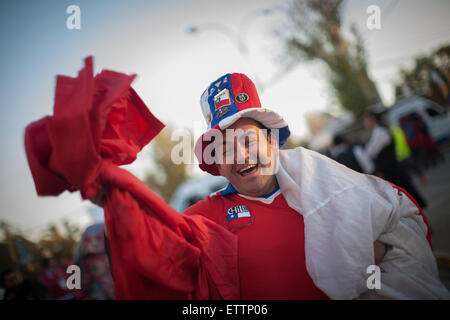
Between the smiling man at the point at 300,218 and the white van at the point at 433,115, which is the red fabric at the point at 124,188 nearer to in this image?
the smiling man at the point at 300,218

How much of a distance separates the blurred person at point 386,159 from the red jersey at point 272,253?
373cm

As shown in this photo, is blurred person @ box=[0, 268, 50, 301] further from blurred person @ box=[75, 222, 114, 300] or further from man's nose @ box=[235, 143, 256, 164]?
man's nose @ box=[235, 143, 256, 164]

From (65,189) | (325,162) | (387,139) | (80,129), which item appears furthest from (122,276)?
(387,139)

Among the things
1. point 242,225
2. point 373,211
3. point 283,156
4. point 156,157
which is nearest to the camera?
point 373,211

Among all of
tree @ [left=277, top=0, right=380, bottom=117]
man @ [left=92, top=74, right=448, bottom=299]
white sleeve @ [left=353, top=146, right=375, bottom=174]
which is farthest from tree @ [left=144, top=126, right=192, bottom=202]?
man @ [left=92, top=74, right=448, bottom=299]

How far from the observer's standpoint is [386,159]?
14.0 feet

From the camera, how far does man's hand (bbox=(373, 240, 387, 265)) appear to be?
1267mm

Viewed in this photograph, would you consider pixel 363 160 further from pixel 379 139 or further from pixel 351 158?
pixel 379 139

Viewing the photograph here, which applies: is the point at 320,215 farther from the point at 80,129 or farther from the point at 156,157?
the point at 156,157

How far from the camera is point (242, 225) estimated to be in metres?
1.40

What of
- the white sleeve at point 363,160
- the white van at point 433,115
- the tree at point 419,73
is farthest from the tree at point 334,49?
the tree at point 419,73

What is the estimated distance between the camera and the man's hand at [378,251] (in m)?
1.27

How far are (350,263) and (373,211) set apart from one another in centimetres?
28
